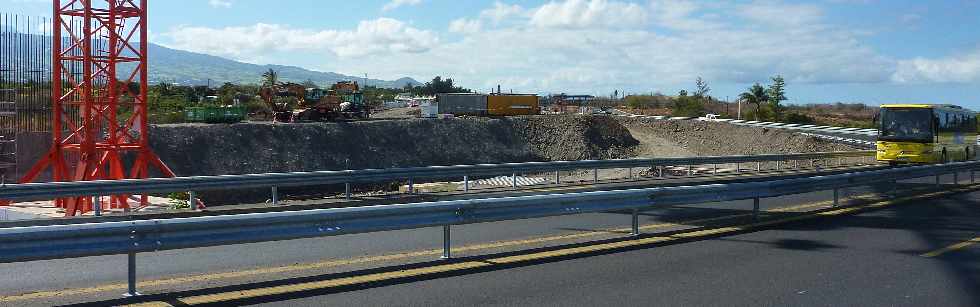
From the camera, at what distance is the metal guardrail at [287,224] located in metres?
6.88

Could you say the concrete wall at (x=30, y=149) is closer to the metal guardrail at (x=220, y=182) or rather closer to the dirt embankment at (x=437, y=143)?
the dirt embankment at (x=437, y=143)

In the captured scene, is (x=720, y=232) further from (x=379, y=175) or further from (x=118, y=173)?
(x=118, y=173)

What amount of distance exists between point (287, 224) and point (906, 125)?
27967mm

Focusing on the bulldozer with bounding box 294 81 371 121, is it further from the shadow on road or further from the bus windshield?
the shadow on road

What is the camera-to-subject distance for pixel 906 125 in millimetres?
30297

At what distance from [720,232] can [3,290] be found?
867 centimetres

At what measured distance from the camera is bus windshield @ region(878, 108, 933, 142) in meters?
29.9

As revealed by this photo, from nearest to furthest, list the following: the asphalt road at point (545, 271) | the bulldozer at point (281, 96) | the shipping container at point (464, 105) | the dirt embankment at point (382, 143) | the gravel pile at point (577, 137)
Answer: the asphalt road at point (545, 271), the dirt embankment at point (382, 143), the bulldozer at point (281, 96), the gravel pile at point (577, 137), the shipping container at point (464, 105)

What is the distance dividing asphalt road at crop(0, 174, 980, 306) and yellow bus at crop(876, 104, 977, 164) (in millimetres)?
19767

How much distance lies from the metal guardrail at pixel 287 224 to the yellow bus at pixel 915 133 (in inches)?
835

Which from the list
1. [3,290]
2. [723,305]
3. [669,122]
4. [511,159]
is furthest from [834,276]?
[669,122]

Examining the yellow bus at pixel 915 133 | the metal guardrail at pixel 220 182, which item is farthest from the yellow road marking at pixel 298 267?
the yellow bus at pixel 915 133

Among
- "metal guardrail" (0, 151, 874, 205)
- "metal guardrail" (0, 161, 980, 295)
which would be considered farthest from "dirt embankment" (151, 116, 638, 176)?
"metal guardrail" (0, 161, 980, 295)

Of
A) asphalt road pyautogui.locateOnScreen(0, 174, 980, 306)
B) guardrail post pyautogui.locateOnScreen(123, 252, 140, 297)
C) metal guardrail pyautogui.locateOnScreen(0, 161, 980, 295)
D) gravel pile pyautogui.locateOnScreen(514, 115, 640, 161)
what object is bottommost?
asphalt road pyautogui.locateOnScreen(0, 174, 980, 306)
